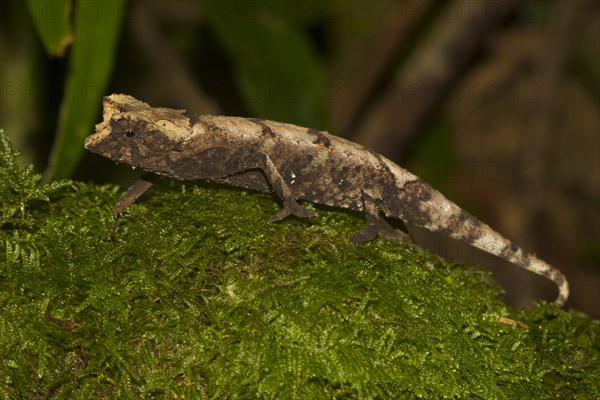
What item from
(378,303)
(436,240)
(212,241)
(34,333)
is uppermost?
(378,303)

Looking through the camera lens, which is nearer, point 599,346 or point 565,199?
point 599,346

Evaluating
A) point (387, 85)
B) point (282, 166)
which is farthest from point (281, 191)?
point (387, 85)

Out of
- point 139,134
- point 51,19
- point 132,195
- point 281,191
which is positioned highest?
point 51,19

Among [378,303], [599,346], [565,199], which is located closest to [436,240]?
[565,199]

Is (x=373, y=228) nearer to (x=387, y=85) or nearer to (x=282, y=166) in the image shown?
(x=282, y=166)

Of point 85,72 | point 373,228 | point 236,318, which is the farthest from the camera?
point 85,72

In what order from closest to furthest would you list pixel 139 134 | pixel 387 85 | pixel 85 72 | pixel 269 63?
pixel 139 134, pixel 85 72, pixel 269 63, pixel 387 85

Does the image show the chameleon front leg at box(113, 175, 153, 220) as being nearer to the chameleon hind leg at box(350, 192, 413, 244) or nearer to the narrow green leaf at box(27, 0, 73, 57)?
the narrow green leaf at box(27, 0, 73, 57)

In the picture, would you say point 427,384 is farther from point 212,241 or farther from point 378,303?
point 212,241
